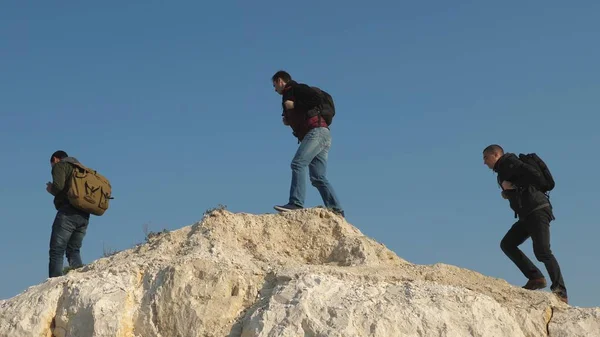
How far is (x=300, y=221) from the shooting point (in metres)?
9.24

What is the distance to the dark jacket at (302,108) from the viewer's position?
1015cm

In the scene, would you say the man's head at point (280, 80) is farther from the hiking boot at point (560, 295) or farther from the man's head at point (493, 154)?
the hiking boot at point (560, 295)

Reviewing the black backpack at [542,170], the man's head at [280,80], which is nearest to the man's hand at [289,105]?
the man's head at [280,80]

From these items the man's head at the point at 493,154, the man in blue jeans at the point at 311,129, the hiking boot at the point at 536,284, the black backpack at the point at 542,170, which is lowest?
the hiking boot at the point at 536,284

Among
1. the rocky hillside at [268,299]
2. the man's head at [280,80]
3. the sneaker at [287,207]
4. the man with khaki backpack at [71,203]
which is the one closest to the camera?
the rocky hillside at [268,299]

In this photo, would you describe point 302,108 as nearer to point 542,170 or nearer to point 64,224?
point 542,170

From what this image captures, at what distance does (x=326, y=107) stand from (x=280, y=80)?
0.72 metres

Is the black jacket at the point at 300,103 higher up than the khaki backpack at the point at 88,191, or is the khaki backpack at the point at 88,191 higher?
the black jacket at the point at 300,103

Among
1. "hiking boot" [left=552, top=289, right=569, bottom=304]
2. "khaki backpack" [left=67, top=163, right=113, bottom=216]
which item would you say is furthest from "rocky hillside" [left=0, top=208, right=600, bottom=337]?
"khaki backpack" [left=67, top=163, right=113, bottom=216]

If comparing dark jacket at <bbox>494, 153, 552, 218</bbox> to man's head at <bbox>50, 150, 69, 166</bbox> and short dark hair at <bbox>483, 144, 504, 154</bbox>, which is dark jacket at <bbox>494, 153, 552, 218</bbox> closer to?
short dark hair at <bbox>483, 144, 504, 154</bbox>

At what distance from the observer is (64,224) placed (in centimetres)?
1014

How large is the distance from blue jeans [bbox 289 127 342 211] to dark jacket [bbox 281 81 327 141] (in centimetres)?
13

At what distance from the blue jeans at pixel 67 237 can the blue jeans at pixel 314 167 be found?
285 centimetres

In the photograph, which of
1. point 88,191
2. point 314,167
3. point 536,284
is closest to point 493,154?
point 536,284
